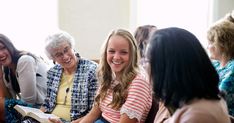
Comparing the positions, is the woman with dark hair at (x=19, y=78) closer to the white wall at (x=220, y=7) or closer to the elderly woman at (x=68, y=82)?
the elderly woman at (x=68, y=82)

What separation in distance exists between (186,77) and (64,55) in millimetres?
1270

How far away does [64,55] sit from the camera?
2.10 metres

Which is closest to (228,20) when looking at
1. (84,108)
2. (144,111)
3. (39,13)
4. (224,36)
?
(224,36)

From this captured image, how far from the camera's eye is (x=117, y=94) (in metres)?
1.70

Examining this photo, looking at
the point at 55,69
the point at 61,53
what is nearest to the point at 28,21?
the point at 55,69

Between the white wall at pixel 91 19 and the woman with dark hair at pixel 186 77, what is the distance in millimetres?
2640

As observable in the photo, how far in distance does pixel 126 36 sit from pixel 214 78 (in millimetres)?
777

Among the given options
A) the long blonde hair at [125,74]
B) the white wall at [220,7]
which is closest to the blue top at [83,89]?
the long blonde hair at [125,74]

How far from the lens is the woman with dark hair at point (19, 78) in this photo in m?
2.21

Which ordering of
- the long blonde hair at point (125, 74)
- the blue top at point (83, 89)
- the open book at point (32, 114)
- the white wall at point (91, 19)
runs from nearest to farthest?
the long blonde hair at point (125, 74) → the open book at point (32, 114) → the blue top at point (83, 89) → the white wall at point (91, 19)

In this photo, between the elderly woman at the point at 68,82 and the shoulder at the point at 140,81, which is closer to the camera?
the shoulder at the point at 140,81

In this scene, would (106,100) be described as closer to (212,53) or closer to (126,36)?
(126,36)

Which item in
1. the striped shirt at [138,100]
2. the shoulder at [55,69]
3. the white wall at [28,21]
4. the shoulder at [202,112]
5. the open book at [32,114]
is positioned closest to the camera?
the shoulder at [202,112]

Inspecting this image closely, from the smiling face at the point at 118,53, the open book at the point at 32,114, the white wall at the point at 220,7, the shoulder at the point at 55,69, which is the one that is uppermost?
the white wall at the point at 220,7
